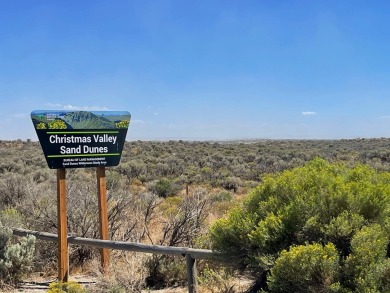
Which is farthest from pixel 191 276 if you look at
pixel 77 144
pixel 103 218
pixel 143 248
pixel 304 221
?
pixel 77 144

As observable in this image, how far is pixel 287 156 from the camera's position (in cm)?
3838

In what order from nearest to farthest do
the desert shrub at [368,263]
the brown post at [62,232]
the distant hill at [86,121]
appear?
the desert shrub at [368,263] < the brown post at [62,232] < the distant hill at [86,121]

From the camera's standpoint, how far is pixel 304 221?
15.3 feet

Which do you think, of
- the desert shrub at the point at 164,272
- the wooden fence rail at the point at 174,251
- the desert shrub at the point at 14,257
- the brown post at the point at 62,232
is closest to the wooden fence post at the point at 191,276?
the wooden fence rail at the point at 174,251

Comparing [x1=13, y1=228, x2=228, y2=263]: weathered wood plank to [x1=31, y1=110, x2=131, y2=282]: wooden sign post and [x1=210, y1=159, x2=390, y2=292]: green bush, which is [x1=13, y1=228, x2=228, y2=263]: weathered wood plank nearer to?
[x1=31, y1=110, x2=131, y2=282]: wooden sign post

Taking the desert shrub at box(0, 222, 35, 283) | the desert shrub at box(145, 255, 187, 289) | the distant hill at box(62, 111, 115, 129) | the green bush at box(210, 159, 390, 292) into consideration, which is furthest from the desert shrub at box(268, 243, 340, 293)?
the desert shrub at box(0, 222, 35, 283)

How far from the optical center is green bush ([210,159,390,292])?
4449 mm

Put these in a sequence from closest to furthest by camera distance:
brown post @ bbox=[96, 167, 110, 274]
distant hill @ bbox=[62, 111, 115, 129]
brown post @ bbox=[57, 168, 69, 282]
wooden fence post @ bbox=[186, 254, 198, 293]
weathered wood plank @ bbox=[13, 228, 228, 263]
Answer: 1. weathered wood plank @ bbox=[13, 228, 228, 263]
2. wooden fence post @ bbox=[186, 254, 198, 293]
3. brown post @ bbox=[57, 168, 69, 282]
4. distant hill @ bbox=[62, 111, 115, 129]
5. brown post @ bbox=[96, 167, 110, 274]

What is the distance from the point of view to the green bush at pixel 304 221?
4449 millimetres

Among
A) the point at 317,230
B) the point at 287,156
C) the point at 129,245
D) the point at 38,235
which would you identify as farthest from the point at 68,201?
the point at 287,156

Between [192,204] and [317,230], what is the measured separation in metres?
4.32

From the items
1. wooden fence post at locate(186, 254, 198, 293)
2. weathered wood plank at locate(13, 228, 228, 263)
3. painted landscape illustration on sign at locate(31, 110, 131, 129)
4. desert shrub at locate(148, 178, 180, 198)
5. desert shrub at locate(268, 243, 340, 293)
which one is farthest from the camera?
desert shrub at locate(148, 178, 180, 198)

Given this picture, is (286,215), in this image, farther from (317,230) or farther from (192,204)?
(192,204)

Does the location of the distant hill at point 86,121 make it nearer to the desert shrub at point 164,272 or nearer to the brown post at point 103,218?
the brown post at point 103,218
